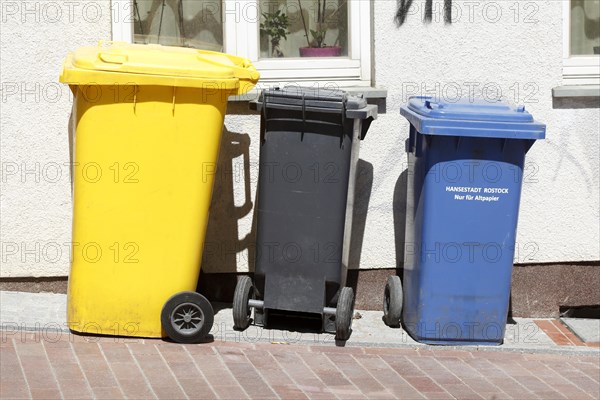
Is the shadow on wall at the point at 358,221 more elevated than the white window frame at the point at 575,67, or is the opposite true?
the white window frame at the point at 575,67

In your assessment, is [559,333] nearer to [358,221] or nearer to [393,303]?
[393,303]

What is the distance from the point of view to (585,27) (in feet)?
27.3

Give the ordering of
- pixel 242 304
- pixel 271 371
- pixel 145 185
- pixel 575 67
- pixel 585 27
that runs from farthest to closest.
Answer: pixel 585 27 < pixel 575 67 < pixel 242 304 < pixel 145 185 < pixel 271 371

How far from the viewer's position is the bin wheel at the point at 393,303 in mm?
7605

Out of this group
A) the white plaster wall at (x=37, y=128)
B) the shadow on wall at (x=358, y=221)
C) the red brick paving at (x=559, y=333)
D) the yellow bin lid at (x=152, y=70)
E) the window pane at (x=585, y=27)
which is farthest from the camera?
the window pane at (x=585, y=27)

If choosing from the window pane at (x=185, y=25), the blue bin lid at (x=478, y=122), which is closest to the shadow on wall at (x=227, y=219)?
the window pane at (x=185, y=25)

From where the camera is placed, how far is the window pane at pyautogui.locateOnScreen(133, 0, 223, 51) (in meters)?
8.13

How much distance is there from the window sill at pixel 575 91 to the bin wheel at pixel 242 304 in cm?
240

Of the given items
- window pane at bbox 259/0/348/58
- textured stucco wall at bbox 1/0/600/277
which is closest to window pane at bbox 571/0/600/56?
textured stucco wall at bbox 1/0/600/277

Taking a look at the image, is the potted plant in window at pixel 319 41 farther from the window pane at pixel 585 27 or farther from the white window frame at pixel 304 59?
the window pane at pixel 585 27

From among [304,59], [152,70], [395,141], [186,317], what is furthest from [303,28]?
[186,317]

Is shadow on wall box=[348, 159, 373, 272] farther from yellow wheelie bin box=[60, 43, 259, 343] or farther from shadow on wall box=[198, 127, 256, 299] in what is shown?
yellow wheelie bin box=[60, 43, 259, 343]

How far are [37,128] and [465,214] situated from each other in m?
2.83

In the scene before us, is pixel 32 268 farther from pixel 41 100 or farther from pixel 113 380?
pixel 113 380
